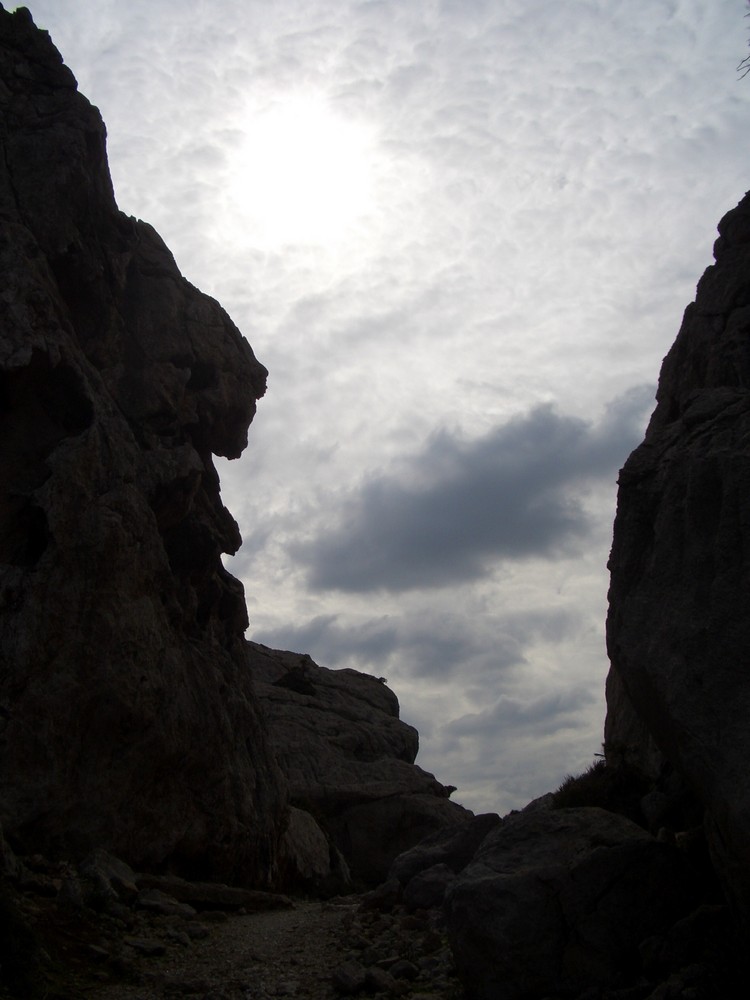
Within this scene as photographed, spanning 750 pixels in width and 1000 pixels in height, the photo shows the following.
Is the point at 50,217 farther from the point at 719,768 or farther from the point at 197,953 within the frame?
the point at 719,768

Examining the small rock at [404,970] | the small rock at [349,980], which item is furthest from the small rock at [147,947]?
the small rock at [404,970]

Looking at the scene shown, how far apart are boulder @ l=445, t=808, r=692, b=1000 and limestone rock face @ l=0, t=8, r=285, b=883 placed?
42.6 ft

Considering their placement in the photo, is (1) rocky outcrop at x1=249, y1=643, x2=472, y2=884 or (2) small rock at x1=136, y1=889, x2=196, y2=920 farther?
(1) rocky outcrop at x1=249, y1=643, x2=472, y2=884

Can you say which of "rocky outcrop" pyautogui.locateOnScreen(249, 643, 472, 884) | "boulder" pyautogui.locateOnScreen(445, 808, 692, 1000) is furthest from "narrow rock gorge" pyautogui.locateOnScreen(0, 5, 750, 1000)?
"rocky outcrop" pyautogui.locateOnScreen(249, 643, 472, 884)

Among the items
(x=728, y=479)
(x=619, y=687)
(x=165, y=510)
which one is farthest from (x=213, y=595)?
(x=728, y=479)

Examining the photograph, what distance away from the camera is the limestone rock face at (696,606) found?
1104 centimetres

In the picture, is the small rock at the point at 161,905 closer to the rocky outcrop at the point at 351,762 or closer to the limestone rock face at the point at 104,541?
the limestone rock face at the point at 104,541

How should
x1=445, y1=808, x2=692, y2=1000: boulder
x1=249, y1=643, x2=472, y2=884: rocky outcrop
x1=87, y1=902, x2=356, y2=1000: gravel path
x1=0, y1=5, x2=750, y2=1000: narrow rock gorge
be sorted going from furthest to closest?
x1=249, y1=643, x2=472, y2=884: rocky outcrop
x1=87, y1=902, x2=356, y2=1000: gravel path
x1=0, y1=5, x2=750, y2=1000: narrow rock gorge
x1=445, y1=808, x2=692, y2=1000: boulder

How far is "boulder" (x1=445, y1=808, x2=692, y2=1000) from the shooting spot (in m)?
12.1

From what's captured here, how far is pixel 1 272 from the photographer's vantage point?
27297 mm

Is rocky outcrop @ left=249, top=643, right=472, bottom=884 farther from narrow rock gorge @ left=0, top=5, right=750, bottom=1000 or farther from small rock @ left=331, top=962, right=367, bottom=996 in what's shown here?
small rock @ left=331, top=962, right=367, bottom=996

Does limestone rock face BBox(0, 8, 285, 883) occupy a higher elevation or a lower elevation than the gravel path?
higher

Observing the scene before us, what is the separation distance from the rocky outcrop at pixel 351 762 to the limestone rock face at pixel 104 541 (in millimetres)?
5925

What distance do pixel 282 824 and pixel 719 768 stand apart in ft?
79.8
